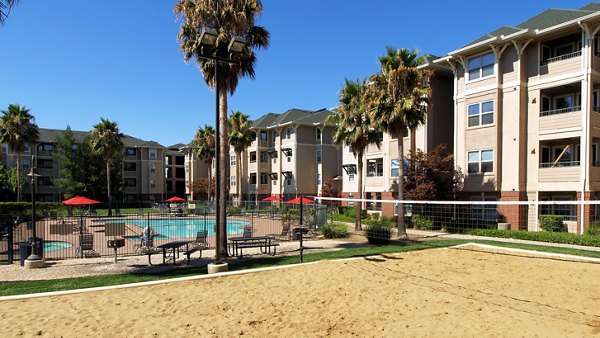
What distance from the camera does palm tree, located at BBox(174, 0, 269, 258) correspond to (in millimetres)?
15516

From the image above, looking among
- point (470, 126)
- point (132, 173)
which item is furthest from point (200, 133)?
point (470, 126)

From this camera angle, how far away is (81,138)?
66.4m

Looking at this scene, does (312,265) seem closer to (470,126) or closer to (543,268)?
(543,268)

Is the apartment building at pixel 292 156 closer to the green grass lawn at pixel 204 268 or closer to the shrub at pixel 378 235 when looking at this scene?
the shrub at pixel 378 235

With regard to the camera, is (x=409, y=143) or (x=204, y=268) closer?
(x=204, y=268)

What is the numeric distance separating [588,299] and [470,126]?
19.4m

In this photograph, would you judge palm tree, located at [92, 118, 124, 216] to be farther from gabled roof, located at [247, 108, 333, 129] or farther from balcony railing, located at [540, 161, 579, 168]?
balcony railing, located at [540, 161, 579, 168]

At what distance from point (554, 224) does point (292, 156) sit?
32.4m

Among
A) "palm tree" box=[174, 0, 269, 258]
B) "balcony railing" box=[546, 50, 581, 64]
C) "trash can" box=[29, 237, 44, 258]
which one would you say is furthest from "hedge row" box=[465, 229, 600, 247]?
"trash can" box=[29, 237, 44, 258]

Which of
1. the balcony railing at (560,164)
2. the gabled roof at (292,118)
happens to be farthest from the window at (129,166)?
the balcony railing at (560,164)

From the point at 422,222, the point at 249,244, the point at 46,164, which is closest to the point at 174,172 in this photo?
the point at 46,164

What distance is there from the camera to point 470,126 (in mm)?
26594

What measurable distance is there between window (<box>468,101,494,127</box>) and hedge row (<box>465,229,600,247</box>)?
8.04 meters

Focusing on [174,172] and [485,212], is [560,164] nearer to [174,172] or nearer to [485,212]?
[485,212]
